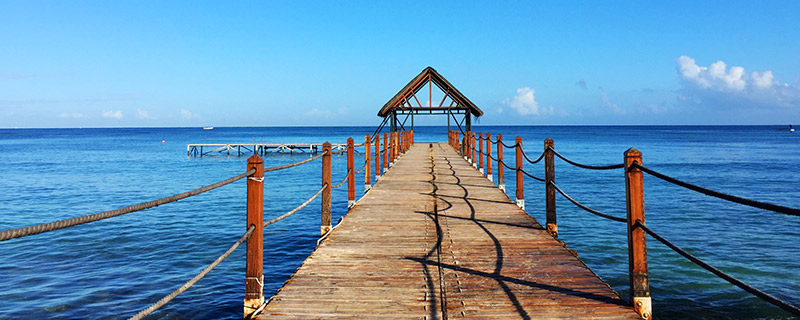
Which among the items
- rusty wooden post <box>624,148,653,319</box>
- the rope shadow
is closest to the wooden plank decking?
the rope shadow

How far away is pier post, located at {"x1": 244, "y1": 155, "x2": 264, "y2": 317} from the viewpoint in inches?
155

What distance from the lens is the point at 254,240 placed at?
13.1ft

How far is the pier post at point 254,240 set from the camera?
155 inches

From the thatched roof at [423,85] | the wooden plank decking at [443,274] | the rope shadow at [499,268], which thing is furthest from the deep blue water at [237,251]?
the thatched roof at [423,85]

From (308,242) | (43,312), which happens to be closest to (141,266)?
→ (43,312)

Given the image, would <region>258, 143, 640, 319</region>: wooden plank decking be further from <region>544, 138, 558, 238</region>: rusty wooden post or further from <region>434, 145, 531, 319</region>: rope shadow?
<region>544, 138, 558, 238</region>: rusty wooden post

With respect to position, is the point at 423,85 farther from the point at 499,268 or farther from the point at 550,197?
the point at 499,268

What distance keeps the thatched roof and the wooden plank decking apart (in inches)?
676

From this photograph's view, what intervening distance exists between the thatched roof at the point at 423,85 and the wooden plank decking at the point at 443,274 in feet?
56.3

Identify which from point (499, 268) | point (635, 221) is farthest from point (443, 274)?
point (635, 221)

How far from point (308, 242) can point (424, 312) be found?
962 cm

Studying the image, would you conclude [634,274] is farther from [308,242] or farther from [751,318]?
[308,242]

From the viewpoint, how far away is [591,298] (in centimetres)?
394

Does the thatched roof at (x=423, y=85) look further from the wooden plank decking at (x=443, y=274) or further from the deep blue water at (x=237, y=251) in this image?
the wooden plank decking at (x=443, y=274)
